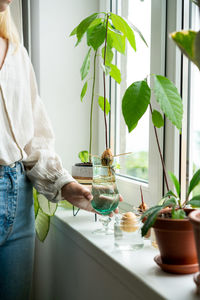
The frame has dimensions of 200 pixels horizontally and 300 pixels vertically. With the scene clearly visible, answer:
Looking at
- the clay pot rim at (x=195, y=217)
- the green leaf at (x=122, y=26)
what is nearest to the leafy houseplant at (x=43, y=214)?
the green leaf at (x=122, y=26)

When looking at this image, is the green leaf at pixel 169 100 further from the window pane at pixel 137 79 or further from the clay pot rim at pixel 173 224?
the window pane at pixel 137 79

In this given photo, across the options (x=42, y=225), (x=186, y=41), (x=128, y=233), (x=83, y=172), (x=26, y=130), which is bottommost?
(x=42, y=225)

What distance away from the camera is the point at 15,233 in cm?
130

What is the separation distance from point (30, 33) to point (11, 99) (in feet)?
2.23

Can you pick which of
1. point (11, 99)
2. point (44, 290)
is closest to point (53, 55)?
point (11, 99)

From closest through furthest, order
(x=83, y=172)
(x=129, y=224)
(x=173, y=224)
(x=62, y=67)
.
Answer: (x=173, y=224), (x=129, y=224), (x=83, y=172), (x=62, y=67)

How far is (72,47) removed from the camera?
1862 millimetres

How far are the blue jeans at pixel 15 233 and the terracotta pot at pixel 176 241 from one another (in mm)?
553

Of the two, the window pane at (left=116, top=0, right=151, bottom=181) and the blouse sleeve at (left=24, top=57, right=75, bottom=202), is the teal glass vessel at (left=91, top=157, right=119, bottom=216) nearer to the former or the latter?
the blouse sleeve at (left=24, top=57, right=75, bottom=202)

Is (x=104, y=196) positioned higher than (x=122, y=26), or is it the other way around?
(x=122, y=26)

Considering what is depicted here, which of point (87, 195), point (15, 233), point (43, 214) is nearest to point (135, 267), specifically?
point (87, 195)

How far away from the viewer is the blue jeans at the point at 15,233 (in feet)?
4.08

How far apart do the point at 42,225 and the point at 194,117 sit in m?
0.75

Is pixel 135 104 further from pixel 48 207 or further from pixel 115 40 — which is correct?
pixel 48 207
